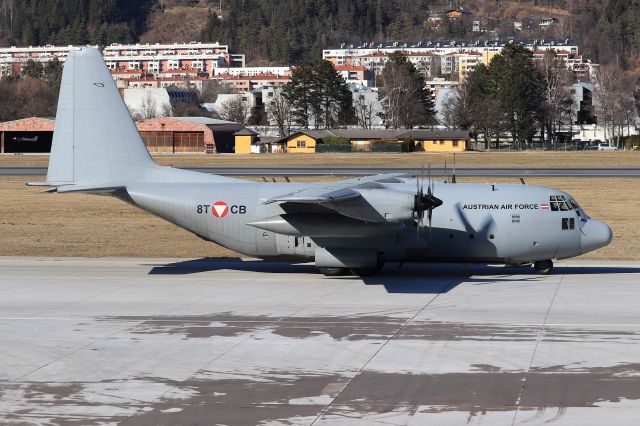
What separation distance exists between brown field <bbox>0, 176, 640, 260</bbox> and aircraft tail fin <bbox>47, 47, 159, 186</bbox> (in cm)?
644

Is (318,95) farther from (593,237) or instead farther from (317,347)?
(317,347)

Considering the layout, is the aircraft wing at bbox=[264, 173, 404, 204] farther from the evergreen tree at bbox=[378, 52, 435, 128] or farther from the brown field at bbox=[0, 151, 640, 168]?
the evergreen tree at bbox=[378, 52, 435, 128]

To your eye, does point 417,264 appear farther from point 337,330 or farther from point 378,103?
point 378,103

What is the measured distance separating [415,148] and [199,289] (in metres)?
88.8

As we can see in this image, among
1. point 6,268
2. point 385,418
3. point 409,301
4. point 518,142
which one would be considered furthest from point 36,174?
point 518,142

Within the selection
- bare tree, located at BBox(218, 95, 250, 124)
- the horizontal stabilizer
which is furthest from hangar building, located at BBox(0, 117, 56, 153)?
the horizontal stabilizer

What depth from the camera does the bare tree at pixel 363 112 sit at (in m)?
159

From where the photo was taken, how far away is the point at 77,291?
30.9 meters

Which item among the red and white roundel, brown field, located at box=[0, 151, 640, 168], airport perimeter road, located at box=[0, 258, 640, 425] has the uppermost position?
the red and white roundel

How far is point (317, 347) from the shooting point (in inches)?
922

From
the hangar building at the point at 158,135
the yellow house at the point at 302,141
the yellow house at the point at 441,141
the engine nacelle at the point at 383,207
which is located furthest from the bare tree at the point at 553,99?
the engine nacelle at the point at 383,207

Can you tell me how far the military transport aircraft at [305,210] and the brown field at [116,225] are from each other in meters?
6.47

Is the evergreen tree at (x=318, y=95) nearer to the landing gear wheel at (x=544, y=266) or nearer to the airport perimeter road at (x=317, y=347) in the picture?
the airport perimeter road at (x=317, y=347)

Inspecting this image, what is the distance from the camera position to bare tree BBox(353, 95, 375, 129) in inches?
6270
